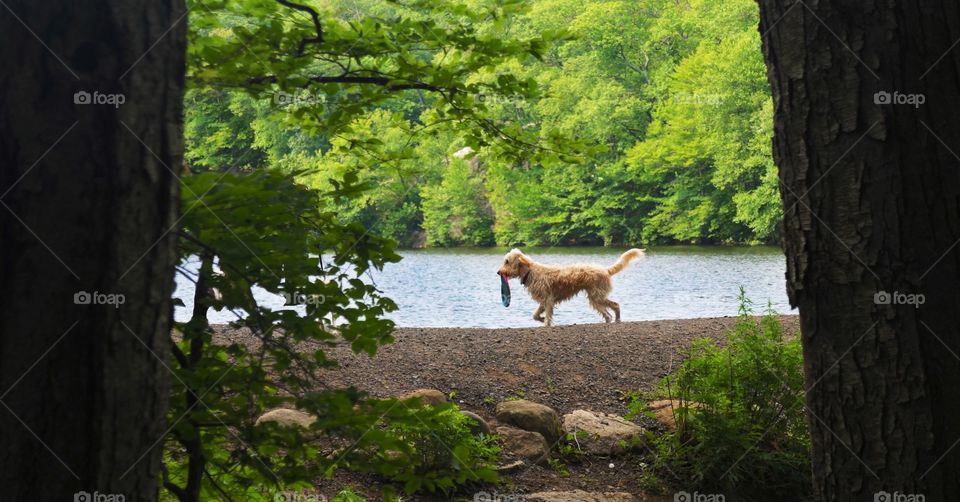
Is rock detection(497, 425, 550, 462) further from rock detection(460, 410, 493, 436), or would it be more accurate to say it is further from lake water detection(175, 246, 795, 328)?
lake water detection(175, 246, 795, 328)

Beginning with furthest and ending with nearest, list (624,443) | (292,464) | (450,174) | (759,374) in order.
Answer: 1. (450,174)
2. (624,443)
3. (759,374)
4. (292,464)

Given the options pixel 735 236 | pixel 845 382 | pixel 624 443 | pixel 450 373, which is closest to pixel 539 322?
pixel 450 373

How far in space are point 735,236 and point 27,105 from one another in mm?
35888

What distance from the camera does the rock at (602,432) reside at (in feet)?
19.3

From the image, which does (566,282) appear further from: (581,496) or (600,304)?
(581,496)

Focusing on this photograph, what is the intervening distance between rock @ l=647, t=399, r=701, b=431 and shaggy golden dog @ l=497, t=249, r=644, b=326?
5.66 m

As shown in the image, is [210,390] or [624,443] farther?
[624,443]

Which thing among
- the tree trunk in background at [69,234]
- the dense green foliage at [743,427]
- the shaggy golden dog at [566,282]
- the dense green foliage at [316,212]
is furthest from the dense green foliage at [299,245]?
the shaggy golden dog at [566,282]

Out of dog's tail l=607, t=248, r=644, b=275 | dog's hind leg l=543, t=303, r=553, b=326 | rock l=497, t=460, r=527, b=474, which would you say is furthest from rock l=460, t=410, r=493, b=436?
dog's tail l=607, t=248, r=644, b=275

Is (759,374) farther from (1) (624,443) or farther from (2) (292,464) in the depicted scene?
(2) (292,464)

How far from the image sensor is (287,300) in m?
2.65

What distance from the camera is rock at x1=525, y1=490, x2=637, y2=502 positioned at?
4.97 metres

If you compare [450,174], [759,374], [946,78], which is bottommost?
[759,374]

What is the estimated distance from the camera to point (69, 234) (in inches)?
64.1
